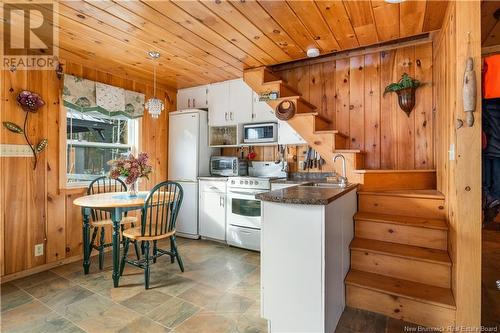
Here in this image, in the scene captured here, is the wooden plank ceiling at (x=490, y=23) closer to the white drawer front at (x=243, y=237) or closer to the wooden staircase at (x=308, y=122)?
the wooden staircase at (x=308, y=122)

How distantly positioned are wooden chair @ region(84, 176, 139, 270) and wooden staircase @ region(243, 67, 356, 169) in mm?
2170

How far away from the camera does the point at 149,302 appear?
2.21m

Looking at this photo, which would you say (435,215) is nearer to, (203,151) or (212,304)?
(212,304)

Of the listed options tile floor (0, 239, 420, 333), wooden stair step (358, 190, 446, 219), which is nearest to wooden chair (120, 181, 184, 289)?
tile floor (0, 239, 420, 333)

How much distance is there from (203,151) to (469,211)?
3271mm

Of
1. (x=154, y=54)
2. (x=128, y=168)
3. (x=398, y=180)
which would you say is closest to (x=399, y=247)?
(x=398, y=180)

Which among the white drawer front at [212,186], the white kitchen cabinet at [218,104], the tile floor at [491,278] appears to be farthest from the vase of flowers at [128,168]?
the tile floor at [491,278]

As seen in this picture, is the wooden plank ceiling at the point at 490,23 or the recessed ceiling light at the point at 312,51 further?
the recessed ceiling light at the point at 312,51

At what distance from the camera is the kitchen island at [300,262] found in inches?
63.9

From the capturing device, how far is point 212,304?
7.20 feet

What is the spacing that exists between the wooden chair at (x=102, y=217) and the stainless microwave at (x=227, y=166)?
1.32 m

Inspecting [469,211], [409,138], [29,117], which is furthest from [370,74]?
[29,117]

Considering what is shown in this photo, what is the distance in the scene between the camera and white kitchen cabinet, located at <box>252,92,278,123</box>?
3.60 meters

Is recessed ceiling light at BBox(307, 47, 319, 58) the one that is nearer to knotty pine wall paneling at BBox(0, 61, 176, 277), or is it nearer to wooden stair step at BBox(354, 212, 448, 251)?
wooden stair step at BBox(354, 212, 448, 251)
